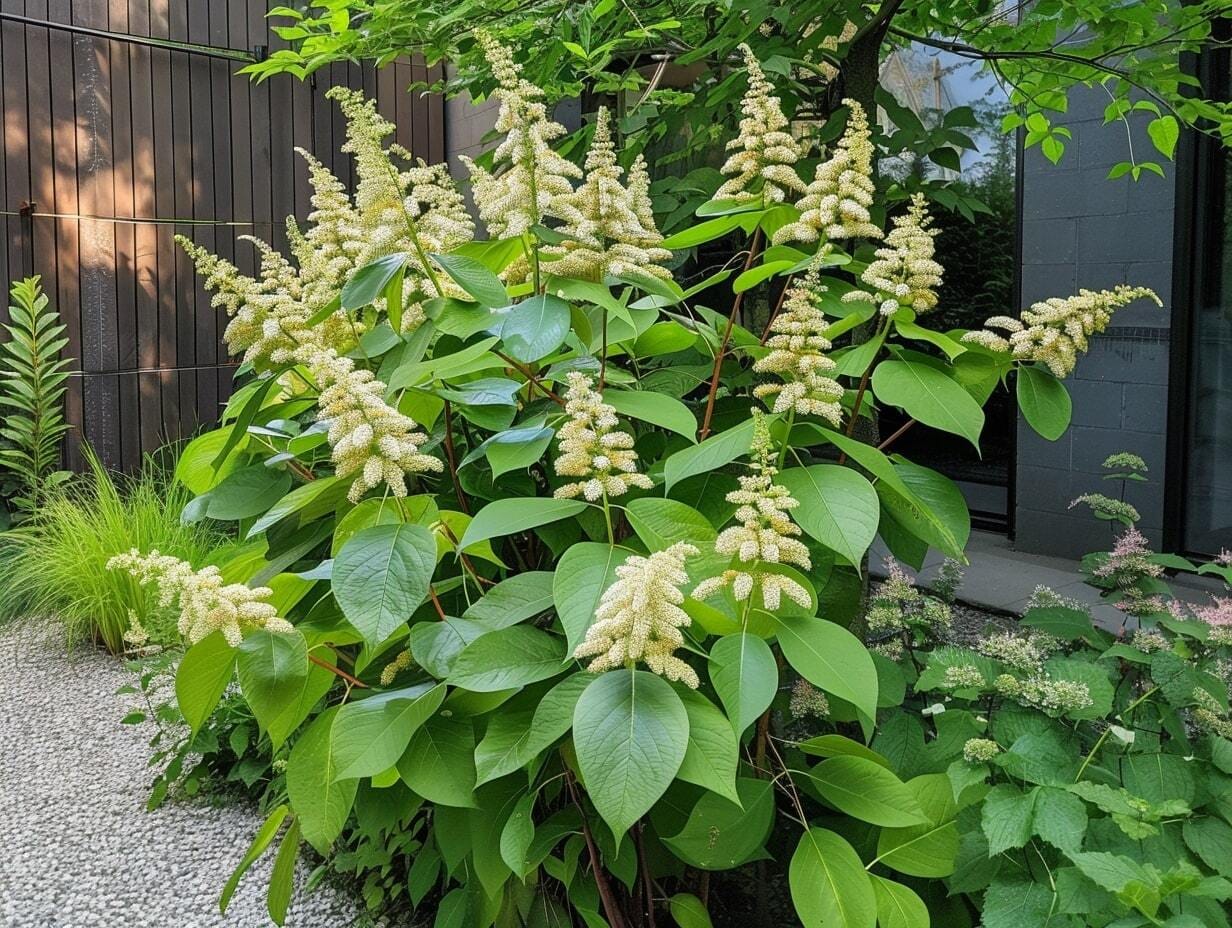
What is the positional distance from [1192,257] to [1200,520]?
105cm

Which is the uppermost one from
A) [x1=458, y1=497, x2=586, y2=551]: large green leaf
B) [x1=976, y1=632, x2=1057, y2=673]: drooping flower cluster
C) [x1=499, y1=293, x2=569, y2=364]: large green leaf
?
[x1=499, y1=293, x2=569, y2=364]: large green leaf

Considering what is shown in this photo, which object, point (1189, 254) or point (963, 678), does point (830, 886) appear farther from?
point (1189, 254)

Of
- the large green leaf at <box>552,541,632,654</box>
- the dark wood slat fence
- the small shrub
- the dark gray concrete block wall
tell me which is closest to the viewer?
the large green leaf at <box>552,541,632,654</box>

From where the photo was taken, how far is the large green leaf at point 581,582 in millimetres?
1012

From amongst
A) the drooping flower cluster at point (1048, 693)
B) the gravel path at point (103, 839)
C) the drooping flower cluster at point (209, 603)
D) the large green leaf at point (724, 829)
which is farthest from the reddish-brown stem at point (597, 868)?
the gravel path at point (103, 839)

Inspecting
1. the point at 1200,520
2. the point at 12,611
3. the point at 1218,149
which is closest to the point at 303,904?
the point at 12,611

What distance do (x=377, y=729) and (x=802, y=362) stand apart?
2.11 ft

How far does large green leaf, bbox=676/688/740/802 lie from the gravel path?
52.6 inches

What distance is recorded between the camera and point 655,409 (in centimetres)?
124

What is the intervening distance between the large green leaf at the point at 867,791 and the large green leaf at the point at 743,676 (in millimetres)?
333

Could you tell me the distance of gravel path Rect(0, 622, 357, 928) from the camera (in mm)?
2119

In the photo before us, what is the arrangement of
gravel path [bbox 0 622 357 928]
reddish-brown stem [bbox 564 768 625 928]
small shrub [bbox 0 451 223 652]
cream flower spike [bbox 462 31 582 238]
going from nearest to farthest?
cream flower spike [bbox 462 31 582 238] < reddish-brown stem [bbox 564 768 625 928] < gravel path [bbox 0 622 357 928] < small shrub [bbox 0 451 223 652]

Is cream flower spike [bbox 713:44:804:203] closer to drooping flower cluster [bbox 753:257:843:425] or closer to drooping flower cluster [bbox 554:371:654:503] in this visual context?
drooping flower cluster [bbox 753:257:843:425]

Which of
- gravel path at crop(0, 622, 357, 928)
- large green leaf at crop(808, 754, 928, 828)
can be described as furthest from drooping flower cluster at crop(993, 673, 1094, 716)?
gravel path at crop(0, 622, 357, 928)
